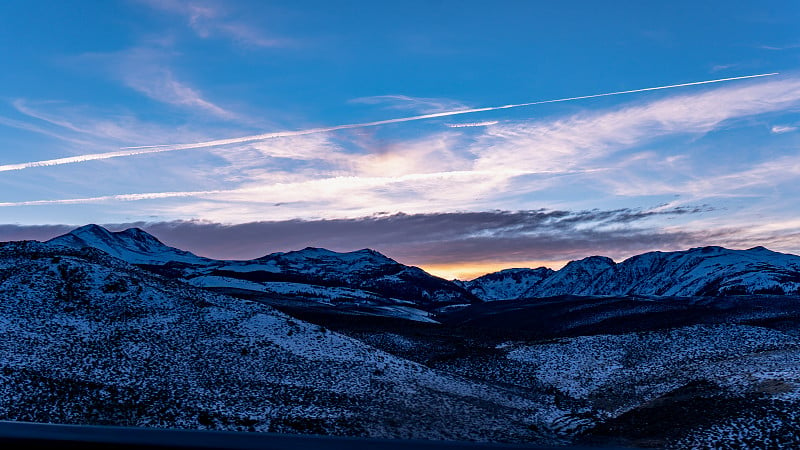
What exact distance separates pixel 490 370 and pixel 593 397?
13.6 m

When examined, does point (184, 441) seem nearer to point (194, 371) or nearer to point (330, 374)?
point (194, 371)

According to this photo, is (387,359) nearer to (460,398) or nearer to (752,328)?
(460,398)

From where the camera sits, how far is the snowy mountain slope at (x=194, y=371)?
32.3 m

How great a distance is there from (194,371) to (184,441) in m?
40.3

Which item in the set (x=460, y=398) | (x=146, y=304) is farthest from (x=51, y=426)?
(x=146, y=304)

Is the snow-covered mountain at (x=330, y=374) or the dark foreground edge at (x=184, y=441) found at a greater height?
the dark foreground edge at (x=184, y=441)

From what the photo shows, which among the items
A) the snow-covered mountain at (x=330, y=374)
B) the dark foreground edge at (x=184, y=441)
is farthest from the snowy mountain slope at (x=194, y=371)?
the dark foreground edge at (x=184, y=441)

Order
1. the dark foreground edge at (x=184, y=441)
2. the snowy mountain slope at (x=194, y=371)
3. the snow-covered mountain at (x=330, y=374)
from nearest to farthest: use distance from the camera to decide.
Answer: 1. the dark foreground edge at (x=184, y=441)
2. the snow-covered mountain at (x=330, y=374)
3. the snowy mountain slope at (x=194, y=371)

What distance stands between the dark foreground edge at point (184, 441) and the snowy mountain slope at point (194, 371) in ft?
90.5

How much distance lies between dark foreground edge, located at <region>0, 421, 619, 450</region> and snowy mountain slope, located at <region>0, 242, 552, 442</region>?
90.5 ft

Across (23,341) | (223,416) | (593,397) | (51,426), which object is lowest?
(593,397)

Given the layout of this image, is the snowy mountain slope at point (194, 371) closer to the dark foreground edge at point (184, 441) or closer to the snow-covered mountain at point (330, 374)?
the snow-covered mountain at point (330, 374)

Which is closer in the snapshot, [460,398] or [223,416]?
[223,416]

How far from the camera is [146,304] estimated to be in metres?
54.7
